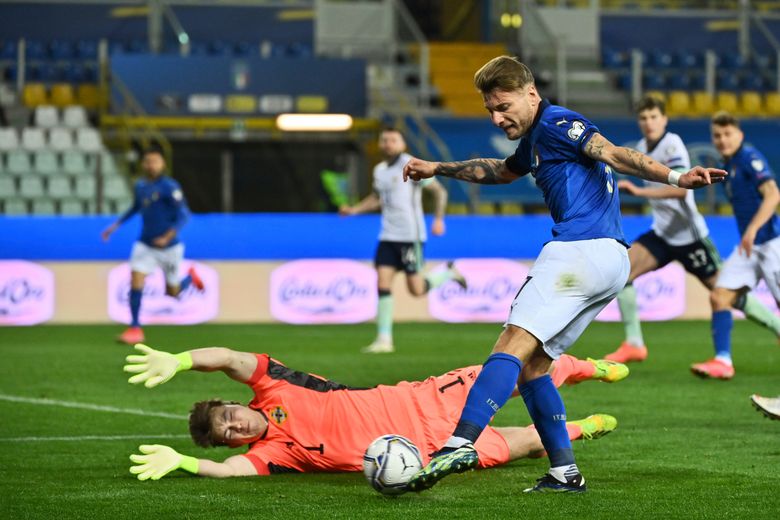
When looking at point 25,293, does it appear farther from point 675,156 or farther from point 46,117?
point 675,156

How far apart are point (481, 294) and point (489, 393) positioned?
40.5 feet

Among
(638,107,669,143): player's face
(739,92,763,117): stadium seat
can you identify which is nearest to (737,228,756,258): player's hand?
(638,107,669,143): player's face

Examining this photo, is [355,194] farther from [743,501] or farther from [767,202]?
[743,501]

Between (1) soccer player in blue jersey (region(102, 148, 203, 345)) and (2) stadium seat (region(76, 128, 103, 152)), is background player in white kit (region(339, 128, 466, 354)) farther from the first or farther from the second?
(2) stadium seat (region(76, 128, 103, 152))

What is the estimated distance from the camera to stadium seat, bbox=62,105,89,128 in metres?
22.4

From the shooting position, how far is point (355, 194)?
1938cm

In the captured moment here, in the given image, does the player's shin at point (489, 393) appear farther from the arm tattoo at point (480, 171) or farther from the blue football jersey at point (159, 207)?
the blue football jersey at point (159, 207)

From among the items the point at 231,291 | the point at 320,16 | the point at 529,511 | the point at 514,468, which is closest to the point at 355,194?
the point at 231,291

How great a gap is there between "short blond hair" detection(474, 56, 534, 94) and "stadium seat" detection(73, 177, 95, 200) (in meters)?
13.0

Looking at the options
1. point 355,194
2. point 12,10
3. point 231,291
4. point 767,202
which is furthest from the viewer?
point 12,10

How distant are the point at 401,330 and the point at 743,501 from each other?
35.5ft

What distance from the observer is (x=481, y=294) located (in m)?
17.7

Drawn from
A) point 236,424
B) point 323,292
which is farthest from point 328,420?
point 323,292

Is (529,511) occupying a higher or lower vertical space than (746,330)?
higher
